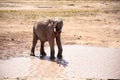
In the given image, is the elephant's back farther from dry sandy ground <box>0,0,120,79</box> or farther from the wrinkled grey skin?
dry sandy ground <box>0,0,120,79</box>

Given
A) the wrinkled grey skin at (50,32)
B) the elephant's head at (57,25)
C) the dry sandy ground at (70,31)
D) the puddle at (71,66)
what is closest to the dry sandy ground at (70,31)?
the dry sandy ground at (70,31)

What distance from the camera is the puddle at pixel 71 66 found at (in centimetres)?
939

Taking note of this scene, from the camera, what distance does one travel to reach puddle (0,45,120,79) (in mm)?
9391

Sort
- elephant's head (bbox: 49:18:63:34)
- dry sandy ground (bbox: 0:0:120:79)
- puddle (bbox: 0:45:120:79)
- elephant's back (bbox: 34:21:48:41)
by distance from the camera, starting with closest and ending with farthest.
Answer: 1. puddle (bbox: 0:45:120:79)
2. elephant's head (bbox: 49:18:63:34)
3. elephant's back (bbox: 34:21:48:41)
4. dry sandy ground (bbox: 0:0:120:79)

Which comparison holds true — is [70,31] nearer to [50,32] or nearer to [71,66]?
[50,32]

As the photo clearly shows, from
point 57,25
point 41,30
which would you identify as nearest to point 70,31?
point 41,30

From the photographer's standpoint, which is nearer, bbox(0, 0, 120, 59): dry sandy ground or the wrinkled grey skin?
the wrinkled grey skin

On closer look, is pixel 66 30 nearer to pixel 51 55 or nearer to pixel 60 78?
pixel 51 55

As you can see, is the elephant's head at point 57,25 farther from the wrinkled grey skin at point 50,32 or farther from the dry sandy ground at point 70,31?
the dry sandy ground at point 70,31

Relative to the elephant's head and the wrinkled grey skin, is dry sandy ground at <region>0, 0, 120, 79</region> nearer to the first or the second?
the wrinkled grey skin

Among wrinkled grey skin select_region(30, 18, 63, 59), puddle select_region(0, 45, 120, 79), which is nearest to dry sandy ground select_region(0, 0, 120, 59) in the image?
wrinkled grey skin select_region(30, 18, 63, 59)

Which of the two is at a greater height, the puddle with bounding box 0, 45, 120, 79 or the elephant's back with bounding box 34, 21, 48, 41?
the elephant's back with bounding box 34, 21, 48, 41

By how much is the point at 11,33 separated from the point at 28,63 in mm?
6641

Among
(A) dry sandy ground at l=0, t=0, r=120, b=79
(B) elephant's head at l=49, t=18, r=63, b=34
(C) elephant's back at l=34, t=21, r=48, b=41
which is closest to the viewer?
(B) elephant's head at l=49, t=18, r=63, b=34
